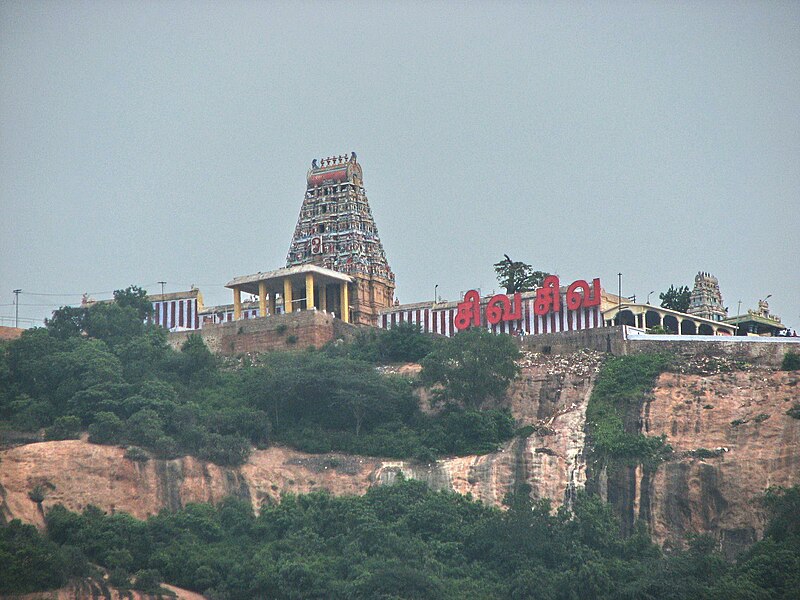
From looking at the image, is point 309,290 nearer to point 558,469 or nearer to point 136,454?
point 136,454

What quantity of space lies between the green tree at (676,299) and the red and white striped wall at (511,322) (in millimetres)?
16664

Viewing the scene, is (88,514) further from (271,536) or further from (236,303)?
(236,303)

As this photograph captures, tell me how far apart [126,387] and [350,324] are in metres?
15.1

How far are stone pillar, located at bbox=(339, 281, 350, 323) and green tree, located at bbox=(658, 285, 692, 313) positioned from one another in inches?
809

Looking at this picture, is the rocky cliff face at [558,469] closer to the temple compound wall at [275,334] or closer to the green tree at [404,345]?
the green tree at [404,345]

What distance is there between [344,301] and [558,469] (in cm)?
2131

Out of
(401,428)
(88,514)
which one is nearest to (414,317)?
(401,428)

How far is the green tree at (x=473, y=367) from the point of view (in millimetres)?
84500

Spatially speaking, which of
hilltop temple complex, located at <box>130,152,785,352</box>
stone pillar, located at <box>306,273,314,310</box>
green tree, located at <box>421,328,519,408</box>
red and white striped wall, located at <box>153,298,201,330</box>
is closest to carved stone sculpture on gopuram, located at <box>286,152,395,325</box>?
hilltop temple complex, located at <box>130,152,785,352</box>

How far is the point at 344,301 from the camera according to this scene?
9738cm

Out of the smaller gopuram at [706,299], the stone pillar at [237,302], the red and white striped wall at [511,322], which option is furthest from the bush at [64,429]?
the smaller gopuram at [706,299]

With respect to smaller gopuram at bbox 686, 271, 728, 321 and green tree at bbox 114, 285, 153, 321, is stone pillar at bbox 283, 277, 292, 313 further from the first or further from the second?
smaller gopuram at bbox 686, 271, 728, 321

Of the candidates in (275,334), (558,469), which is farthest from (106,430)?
(558,469)

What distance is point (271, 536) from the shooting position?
77312mm
